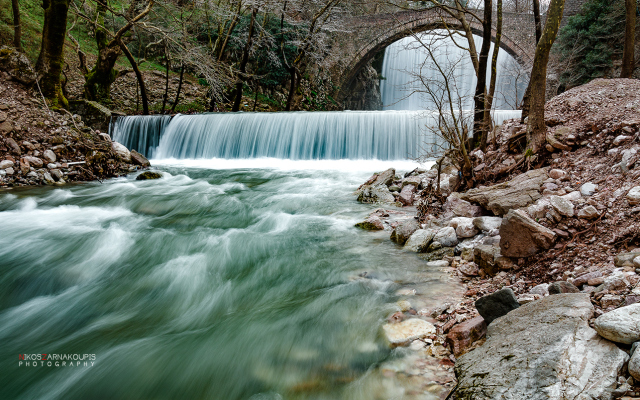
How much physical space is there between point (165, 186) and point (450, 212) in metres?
6.03

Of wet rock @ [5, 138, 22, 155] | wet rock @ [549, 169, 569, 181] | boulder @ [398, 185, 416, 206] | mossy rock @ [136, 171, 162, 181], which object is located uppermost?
wet rock @ [5, 138, 22, 155]

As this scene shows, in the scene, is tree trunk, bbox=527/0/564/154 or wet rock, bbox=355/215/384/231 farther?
wet rock, bbox=355/215/384/231

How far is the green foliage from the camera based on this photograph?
37.7 ft

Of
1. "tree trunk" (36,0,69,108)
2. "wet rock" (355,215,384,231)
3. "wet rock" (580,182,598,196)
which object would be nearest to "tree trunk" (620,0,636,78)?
"wet rock" (580,182,598,196)

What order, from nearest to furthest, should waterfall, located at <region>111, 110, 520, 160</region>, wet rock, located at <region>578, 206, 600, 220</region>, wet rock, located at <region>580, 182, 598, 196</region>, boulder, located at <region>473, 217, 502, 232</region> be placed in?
1. wet rock, located at <region>578, 206, 600, 220</region>
2. wet rock, located at <region>580, 182, 598, 196</region>
3. boulder, located at <region>473, 217, 502, 232</region>
4. waterfall, located at <region>111, 110, 520, 160</region>

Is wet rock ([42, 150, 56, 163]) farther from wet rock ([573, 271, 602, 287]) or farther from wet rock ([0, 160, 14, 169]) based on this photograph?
wet rock ([573, 271, 602, 287])

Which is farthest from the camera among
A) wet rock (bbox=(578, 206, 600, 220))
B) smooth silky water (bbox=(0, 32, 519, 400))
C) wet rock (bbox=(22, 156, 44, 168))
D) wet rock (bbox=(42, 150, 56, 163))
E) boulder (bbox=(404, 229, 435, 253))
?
wet rock (bbox=(42, 150, 56, 163))

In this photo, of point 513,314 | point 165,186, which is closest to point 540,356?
point 513,314

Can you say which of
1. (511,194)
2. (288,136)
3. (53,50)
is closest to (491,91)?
(511,194)

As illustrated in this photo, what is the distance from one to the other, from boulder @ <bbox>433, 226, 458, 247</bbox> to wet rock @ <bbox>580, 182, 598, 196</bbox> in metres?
1.18

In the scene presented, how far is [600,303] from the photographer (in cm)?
178

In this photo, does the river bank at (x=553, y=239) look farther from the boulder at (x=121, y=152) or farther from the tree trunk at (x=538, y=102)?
the boulder at (x=121, y=152)

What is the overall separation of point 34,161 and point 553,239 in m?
8.70

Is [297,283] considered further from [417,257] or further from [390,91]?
[390,91]
